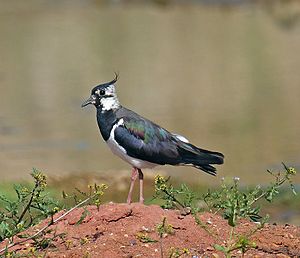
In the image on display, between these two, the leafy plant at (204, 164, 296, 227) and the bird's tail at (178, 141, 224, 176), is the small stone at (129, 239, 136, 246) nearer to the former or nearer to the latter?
the leafy plant at (204, 164, 296, 227)

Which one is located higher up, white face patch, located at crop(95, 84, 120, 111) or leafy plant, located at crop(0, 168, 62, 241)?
white face patch, located at crop(95, 84, 120, 111)

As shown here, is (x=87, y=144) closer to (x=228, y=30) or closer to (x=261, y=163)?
(x=261, y=163)

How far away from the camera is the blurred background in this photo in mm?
20016

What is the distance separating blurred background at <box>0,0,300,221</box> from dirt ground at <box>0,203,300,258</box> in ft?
29.6

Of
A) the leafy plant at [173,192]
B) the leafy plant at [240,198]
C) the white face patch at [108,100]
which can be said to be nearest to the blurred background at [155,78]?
the white face patch at [108,100]

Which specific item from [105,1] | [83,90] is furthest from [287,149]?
[105,1]

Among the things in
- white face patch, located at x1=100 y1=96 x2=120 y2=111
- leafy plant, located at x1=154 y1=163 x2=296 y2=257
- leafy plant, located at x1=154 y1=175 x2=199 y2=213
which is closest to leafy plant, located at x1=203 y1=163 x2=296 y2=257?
leafy plant, located at x1=154 y1=163 x2=296 y2=257

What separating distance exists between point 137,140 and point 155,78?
26170 mm

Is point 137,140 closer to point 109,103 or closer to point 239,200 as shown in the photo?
point 109,103

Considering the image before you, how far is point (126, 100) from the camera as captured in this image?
93.1 ft

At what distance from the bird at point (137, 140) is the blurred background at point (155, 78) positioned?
778cm

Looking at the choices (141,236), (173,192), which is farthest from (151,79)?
(141,236)

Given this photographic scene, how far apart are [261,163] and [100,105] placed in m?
10.8

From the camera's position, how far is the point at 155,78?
34.0 m
